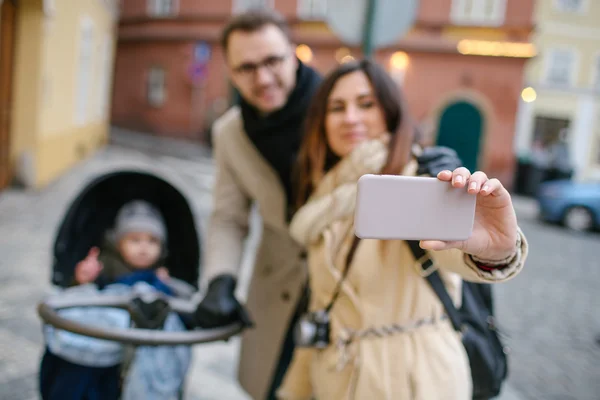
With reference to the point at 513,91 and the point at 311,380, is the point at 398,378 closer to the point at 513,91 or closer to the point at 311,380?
the point at 311,380

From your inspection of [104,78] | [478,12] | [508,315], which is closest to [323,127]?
[508,315]

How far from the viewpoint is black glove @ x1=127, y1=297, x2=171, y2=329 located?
2227 millimetres

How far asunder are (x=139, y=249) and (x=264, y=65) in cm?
105

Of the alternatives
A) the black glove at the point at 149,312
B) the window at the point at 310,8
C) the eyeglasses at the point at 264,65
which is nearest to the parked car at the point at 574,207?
the window at the point at 310,8

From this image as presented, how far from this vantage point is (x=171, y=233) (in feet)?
10.0

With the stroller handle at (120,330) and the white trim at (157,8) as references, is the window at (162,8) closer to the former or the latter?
the white trim at (157,8)

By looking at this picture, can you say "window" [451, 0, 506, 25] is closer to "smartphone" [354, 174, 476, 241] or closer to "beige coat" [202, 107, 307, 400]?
"beige coat" [202, 107, 307, 400]

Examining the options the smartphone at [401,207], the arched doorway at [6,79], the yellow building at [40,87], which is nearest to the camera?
the smartphone at [401,207]

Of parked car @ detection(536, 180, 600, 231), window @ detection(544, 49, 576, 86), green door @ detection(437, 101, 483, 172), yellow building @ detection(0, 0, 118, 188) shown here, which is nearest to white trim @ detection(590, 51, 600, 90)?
window @ detection(544, 49, 576, 86)

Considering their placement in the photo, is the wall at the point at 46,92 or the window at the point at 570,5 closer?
the wall at the point at 46,92

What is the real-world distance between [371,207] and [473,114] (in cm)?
1918

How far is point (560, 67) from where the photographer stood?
28250mm

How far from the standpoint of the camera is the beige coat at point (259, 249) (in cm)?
251

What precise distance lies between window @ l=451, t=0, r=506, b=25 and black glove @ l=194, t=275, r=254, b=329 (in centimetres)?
1882
